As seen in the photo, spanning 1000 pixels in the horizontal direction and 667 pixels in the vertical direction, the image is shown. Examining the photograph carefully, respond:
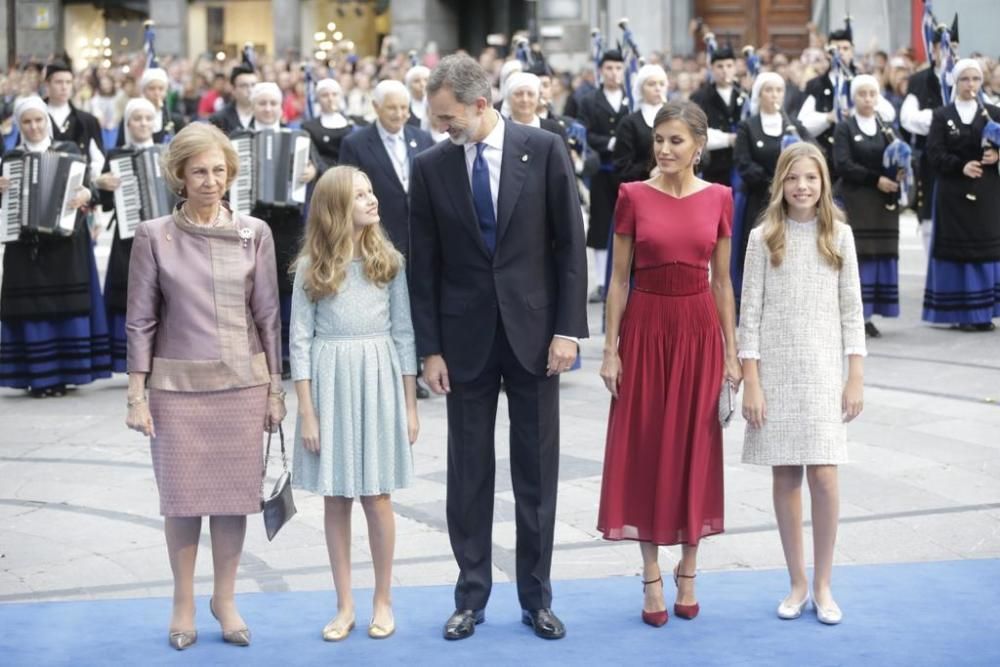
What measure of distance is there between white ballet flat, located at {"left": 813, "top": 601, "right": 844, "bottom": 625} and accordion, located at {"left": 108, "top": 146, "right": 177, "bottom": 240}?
19.5ft

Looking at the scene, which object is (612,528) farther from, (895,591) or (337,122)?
(337,122)

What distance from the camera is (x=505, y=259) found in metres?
5.90

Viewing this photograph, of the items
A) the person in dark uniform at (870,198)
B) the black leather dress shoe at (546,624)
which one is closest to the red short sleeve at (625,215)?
the black leather dress shoe at (546,624)

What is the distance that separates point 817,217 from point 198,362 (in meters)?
2.14

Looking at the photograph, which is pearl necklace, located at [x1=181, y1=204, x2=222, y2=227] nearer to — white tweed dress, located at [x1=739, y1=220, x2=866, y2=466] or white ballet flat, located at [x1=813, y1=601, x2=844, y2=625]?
white tweed dress, located at [x1=739, y1=220, x2=866, y2=466]

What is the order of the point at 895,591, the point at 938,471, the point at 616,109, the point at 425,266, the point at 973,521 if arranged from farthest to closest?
the point at 616,109, the point at 938,471, the point at 973,521, the point at 895,591, the point at 425,266

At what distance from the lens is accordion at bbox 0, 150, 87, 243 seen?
35.3ft

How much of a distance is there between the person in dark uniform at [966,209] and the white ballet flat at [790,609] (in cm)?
727

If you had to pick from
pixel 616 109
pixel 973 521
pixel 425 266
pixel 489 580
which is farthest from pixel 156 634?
pixel 616 109

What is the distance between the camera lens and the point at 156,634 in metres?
6.02

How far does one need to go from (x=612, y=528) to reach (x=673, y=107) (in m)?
1.44

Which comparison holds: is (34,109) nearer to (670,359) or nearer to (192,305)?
(192,305)

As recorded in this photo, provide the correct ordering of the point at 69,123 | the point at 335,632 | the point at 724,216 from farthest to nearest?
1. the point at 69,123
2. the point at 724,216
3. the point at 335,632

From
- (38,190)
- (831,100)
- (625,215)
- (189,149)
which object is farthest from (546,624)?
(831,100)
